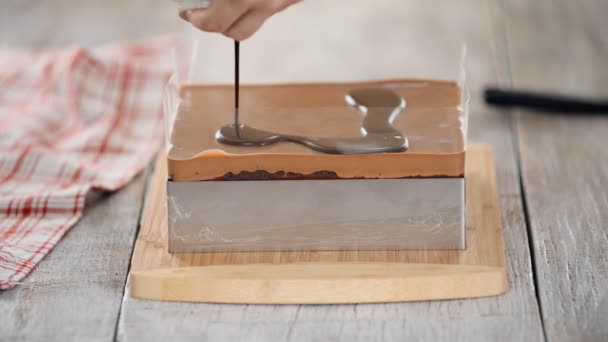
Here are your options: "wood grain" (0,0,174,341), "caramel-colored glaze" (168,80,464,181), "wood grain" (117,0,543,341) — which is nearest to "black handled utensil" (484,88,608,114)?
"caramel-colored glaze" (168,80,464,181)

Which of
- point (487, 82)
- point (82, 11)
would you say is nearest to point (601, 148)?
point (487, 82)

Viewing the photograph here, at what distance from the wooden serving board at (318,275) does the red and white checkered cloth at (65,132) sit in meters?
0.14

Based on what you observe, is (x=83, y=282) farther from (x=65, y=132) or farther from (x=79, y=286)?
(x=65, y=132)

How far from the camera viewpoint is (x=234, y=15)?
916 millimetres

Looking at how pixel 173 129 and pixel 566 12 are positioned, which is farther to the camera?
pixel 566 12

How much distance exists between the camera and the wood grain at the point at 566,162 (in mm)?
934

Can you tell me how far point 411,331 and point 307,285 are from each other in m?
0.11

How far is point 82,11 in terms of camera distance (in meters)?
1.79

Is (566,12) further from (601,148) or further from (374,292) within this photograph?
(374,292)

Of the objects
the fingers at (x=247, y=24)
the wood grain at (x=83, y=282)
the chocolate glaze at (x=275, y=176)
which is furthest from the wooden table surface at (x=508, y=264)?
the fingers at (x=247, y=24)

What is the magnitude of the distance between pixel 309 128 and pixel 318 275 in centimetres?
17

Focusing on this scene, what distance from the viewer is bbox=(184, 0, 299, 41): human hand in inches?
35.8

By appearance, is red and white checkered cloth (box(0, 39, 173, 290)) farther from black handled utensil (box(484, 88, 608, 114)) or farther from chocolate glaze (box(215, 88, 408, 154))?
black handled utensil (box(484, 88, 608, 114))

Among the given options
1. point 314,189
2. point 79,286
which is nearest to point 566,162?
point 314,189
